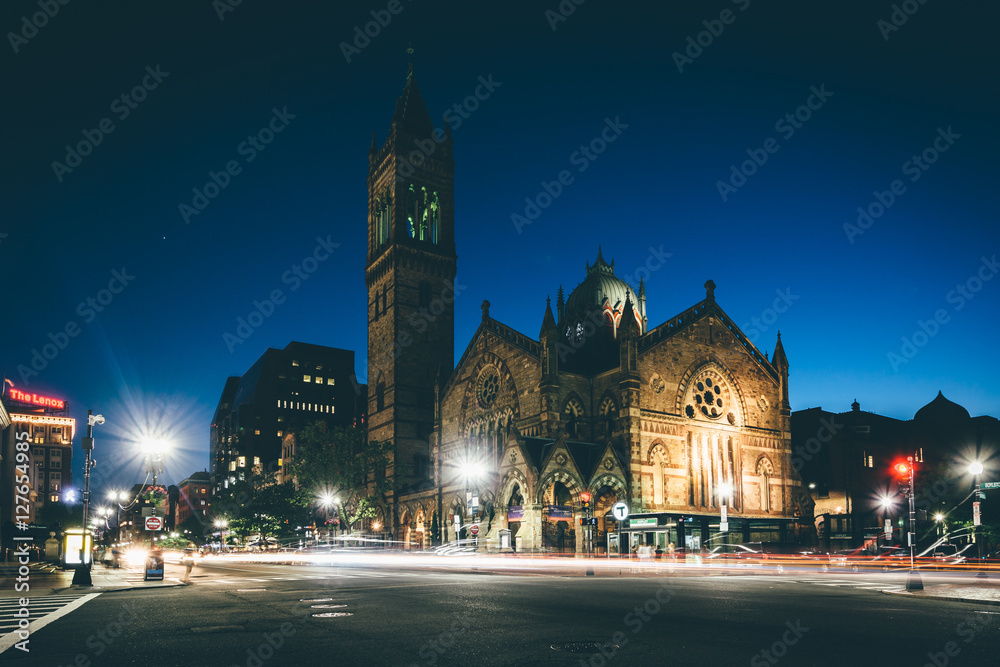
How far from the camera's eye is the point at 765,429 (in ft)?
193

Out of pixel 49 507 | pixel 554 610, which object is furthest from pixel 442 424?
pixel 49 507

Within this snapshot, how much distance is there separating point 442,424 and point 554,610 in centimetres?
5203

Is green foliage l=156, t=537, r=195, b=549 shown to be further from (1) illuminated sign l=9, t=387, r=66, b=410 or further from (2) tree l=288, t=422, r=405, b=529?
(2) tree l=288, t=422, r=405, b=529

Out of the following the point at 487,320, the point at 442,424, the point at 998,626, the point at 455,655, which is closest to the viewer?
the point at 455,655

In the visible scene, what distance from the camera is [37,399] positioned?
516 feet

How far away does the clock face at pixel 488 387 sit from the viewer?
61062 mm

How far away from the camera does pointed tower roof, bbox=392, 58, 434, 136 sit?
75438 mm

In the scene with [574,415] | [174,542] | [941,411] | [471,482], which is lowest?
[174,542]

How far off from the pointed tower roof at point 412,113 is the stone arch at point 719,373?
36436 mm

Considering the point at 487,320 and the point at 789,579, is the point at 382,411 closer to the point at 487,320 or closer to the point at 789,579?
the point at 487,320

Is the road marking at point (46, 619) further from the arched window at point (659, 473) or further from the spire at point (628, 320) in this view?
the arched window at point (659, 473)

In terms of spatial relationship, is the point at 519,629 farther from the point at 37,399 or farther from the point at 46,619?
the point at 37,399

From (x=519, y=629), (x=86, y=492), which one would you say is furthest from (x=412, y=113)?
(x=519, y=629)

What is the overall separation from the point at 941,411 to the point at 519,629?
81688 millimetres
